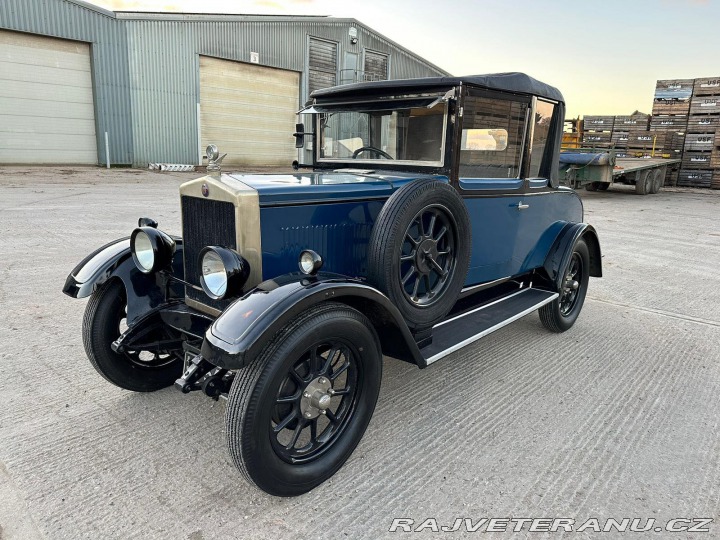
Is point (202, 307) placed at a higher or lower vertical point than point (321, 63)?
lower

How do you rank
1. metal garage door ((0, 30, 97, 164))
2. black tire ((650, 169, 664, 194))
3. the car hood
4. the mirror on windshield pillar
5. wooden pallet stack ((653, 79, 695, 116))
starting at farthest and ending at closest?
wooden pallet stack ((653, 79, 695, 116)), black tire ((650, 169, 664, 194)), metal garage door ((0, 30, 97, 164)), the mirror on windshield pillar, the car hood

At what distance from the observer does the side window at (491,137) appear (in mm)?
3172

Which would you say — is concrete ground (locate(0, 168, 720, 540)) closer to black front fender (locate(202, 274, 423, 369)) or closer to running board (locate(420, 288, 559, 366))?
running board (locate(420, 288, 559, 366))

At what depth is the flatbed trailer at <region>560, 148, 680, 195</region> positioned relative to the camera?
13.2 m

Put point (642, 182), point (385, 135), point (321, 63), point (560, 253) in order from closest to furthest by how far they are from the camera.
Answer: point (385, 135), point (560, 253), point (642, 182), point (321, 63)

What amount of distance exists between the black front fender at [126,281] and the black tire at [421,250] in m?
1.22

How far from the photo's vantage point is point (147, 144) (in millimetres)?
16938

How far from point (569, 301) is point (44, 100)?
1635 cm

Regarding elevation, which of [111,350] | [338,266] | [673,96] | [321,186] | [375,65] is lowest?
[111,350]

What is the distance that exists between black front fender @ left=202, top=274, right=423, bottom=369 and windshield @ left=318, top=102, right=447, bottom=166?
1246mm

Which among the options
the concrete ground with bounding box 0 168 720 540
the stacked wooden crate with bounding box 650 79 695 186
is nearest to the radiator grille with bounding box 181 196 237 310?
the concrete ground with bounding box 0 168 720 540

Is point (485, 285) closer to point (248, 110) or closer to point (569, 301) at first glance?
point (569, 301)

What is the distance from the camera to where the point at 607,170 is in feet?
43.7

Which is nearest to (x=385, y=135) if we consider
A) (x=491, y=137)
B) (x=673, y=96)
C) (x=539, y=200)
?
(x=491, y=137)
